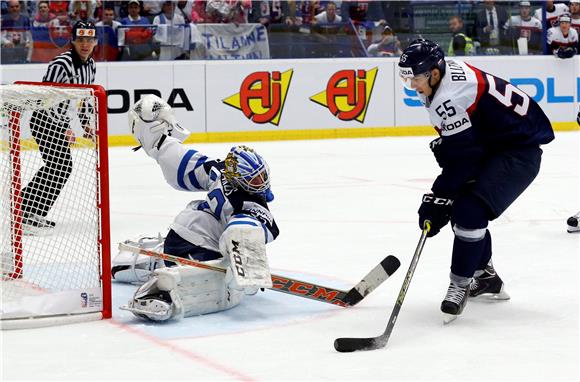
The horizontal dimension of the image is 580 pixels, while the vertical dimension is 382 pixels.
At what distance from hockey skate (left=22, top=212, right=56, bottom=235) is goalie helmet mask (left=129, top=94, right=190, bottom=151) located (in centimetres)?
52

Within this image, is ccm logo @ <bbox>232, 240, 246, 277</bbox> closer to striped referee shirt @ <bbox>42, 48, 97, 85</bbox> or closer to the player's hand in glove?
striped referee shirt @ <bbox>42, 48, 97, 85</bbox>

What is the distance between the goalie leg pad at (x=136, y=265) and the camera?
371cm

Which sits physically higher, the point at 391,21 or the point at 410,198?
the point at 391,21

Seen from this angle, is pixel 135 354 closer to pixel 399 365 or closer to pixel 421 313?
pixel 399 365

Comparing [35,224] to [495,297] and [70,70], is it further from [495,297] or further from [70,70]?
[70,70]

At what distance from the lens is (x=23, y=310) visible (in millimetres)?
3166

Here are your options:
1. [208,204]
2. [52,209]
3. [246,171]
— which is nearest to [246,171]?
[246,171]

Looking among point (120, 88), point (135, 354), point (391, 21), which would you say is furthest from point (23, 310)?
point (391, 21)

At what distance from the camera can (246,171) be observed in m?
3.26

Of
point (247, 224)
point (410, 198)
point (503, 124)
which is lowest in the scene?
point (410, 198)

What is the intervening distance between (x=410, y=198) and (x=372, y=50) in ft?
13.3

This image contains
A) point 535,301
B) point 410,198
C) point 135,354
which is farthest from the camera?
point 410,198

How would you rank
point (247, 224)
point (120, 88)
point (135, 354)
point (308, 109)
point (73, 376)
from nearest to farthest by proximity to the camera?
point (73, 376) < point (135, 354) < point (247, 224) < point (120, 88) < point (308, 109)

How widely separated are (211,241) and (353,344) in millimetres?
768
